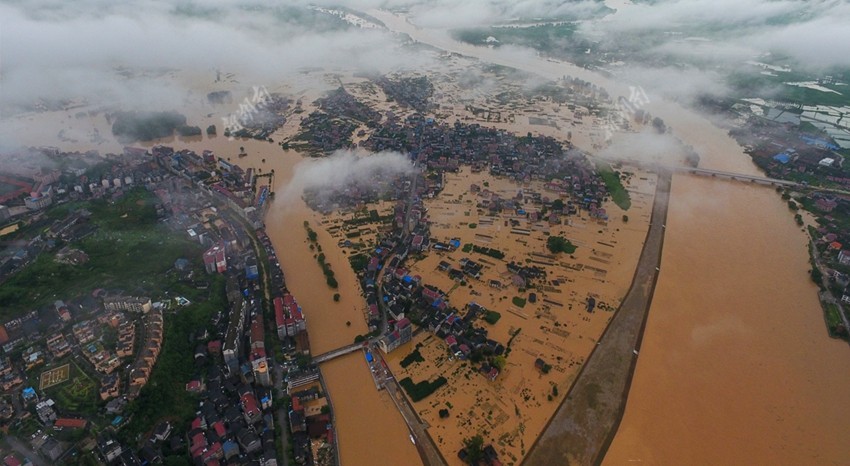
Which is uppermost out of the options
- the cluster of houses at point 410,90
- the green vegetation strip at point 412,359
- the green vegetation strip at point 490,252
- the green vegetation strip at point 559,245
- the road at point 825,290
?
the cluster of houses at point 410,90

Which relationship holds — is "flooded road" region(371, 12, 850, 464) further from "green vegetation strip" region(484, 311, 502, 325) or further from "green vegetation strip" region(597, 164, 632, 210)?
"green vegetation strip" region(484, 311, 502, 325)

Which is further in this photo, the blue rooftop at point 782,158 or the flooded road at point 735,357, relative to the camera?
the blue rooftop at point 782,158

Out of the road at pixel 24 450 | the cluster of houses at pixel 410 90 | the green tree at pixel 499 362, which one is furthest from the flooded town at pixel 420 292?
the cluster of houses at pixel 410 90

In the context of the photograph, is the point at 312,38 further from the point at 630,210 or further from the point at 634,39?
the point at 630,210

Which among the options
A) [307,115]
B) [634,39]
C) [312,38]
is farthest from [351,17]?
[307,115]

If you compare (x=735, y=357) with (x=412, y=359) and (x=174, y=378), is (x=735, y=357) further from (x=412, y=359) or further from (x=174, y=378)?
(x=174, y=378)

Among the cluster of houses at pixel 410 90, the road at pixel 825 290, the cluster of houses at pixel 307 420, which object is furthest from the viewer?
the cluster of houses at pixel 410 90

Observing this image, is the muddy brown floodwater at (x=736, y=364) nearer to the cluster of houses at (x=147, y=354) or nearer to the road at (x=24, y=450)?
the cluster of houses at (x=147, y=354)

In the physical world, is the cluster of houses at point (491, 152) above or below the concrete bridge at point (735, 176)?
below

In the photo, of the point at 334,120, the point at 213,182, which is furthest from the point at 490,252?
the point at 334,120
